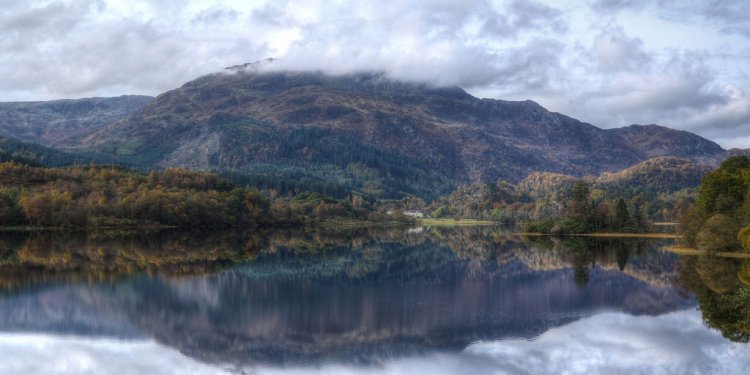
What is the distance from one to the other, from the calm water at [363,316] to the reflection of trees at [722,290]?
0.17m

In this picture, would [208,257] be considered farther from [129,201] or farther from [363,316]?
[129,201]

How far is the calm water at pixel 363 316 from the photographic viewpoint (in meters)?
27.6

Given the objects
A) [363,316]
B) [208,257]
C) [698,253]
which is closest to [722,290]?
[363,316]

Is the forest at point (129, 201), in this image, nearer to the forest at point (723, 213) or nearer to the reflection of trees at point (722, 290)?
the forest at point (723, 213)

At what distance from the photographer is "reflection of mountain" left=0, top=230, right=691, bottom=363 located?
30.6 metres

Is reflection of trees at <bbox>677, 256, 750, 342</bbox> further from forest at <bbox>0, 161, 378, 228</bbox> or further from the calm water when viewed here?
forest at <bbox>0, 161, 378, 228</bbox>

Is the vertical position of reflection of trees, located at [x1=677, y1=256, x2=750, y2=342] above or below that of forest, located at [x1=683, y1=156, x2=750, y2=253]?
below

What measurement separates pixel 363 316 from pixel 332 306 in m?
3.70

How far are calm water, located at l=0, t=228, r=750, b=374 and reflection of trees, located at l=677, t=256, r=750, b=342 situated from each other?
173 millimetres

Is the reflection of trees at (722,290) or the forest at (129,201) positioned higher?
the forest at (129,201)

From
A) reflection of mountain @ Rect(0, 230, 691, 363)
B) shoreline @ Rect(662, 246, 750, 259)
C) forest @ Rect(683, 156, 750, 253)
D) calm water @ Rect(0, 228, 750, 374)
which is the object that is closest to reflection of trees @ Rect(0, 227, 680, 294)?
calm water @ Rect(0, 228, 750, 374)

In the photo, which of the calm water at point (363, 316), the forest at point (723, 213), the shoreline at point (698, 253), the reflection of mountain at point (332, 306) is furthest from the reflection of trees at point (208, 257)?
the forest at point (723, 213)

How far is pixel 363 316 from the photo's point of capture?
119 feet

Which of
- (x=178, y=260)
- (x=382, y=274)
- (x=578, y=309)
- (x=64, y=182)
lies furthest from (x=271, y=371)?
(x=64, y=182)
